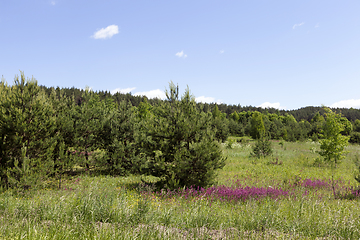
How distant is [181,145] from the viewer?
8836 mm

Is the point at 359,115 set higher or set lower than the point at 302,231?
higher

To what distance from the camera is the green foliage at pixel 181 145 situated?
8375 mm

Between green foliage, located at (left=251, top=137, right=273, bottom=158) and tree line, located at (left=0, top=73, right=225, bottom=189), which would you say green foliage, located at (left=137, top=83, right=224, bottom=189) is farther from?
green foliage, located at (left=251, top=137, right=273, bottom=158)

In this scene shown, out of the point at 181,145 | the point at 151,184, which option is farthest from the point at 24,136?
the point at 181,145

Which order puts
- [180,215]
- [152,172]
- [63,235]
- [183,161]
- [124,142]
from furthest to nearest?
[124,142]
[152,172]
[183,161]
[180,215]
[63,235]

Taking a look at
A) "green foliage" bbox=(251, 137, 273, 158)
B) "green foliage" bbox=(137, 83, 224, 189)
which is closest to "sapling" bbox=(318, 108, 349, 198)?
"green foliage" bbox=(251, 137, 273, 158)

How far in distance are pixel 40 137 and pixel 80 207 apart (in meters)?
7.18

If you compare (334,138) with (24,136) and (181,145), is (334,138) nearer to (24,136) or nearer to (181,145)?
(181,145)

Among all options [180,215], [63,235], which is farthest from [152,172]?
[63,235]

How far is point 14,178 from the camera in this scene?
30.0 ft

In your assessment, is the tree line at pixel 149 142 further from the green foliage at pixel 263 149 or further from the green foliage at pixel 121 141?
the green foliage at pixel 263 149

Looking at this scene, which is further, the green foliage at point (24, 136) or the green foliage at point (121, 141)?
the green foliage at point (121, 141)

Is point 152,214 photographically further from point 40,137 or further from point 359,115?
point 359,115

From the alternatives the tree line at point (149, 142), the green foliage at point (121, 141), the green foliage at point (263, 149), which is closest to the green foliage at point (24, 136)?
the tree line at point (149, 142)
